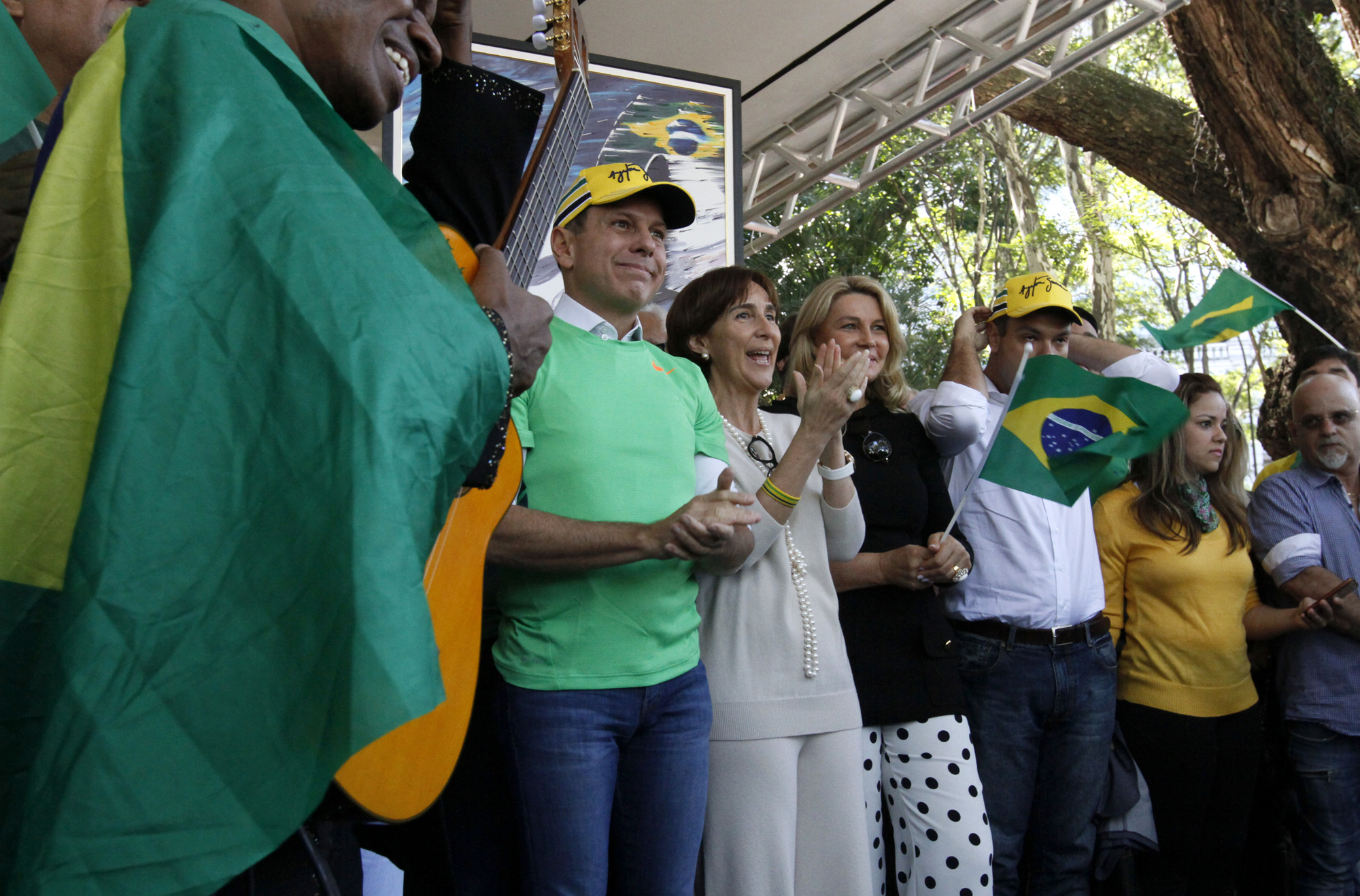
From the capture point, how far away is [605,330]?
2543mm

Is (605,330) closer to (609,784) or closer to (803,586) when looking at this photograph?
(803,586)

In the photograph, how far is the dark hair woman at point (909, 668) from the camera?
275cm

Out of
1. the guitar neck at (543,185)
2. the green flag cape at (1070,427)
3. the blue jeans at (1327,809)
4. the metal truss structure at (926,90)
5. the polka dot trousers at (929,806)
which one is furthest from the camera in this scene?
the metal truss structure at (926,90)

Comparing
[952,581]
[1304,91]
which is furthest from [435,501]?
[1304,91]

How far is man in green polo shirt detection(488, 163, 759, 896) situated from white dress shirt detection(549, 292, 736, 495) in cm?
7

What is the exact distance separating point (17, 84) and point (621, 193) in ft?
5.57

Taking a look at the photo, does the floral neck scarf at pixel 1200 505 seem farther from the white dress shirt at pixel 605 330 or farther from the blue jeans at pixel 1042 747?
the white dress shirt at pixel 605 330

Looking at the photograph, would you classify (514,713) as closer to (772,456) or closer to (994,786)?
(772,456)

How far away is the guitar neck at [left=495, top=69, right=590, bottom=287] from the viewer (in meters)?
1.71

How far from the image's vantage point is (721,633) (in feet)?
8.56

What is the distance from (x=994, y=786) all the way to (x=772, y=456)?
1199 millimetres

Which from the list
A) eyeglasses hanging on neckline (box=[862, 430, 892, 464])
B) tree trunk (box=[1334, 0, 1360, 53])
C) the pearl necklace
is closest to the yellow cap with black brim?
eyeglasses hanging on neckline (box=[862, 430, 892, 464])

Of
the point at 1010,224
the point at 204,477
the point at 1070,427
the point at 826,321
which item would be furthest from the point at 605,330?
the point at 1010,224

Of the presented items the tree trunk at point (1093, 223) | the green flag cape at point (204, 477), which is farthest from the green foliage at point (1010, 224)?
the green flag cape at point (204, 477)
